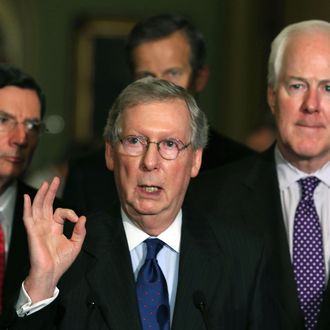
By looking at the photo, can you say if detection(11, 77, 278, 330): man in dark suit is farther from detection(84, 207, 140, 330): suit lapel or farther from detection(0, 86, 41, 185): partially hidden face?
detection(0, 86, 41, 185): partially hidden face

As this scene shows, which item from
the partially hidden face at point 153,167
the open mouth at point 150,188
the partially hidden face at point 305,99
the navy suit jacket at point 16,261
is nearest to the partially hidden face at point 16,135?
the navy suit jacket at point 16,261

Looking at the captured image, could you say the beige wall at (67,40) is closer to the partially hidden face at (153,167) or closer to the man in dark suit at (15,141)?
the man in dark suit at (15,141)

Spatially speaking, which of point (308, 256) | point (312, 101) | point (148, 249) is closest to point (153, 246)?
point (148, 249)

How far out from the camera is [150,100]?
3.36 m

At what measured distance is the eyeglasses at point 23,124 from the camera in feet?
13.2

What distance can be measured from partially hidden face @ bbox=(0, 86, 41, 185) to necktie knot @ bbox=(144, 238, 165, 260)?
907mm

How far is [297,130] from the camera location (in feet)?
12.5

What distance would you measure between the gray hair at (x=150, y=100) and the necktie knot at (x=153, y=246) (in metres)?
0.38

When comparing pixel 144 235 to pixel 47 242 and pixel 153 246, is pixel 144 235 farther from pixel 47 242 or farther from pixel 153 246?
pixel 47 242

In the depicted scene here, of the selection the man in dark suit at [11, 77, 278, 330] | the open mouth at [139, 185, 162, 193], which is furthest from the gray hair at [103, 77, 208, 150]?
the open mouth at [139, 185, 162, 193]

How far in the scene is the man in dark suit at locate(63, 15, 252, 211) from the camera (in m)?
4.43

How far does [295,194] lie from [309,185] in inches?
2.8

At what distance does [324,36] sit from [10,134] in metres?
1.41

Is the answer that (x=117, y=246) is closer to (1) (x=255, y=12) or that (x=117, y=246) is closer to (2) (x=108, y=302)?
(2) (x=108, y=302)
